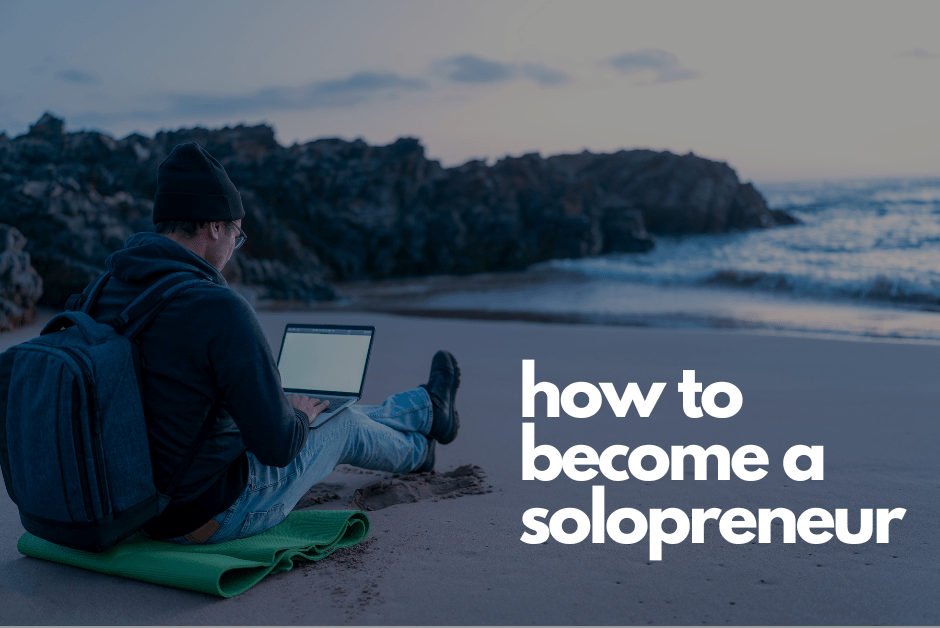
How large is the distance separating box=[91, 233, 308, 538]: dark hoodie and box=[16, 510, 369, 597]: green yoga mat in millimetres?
127

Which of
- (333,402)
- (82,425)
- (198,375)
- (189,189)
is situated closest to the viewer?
(82,425)

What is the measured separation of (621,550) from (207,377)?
5.53 ft

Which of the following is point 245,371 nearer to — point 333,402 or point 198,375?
point 198,375

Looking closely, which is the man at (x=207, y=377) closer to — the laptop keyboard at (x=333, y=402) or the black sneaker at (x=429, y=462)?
the laptop keyboard at (x=333, y=402)

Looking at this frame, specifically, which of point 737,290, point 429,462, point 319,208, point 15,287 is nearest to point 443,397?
point 429,462

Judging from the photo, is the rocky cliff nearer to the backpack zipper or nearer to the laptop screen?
the laptop screen

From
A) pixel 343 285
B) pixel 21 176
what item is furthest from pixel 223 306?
pixel 343 285

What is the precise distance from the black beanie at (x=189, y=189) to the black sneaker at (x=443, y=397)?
4.98 feet

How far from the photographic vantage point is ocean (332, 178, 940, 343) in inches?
367

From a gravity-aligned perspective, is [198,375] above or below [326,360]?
above

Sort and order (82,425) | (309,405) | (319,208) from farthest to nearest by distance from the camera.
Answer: (319,208)
(309,405)
(82,425)

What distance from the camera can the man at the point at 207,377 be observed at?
2.06 metres

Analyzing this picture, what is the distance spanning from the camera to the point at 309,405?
2.55 metres

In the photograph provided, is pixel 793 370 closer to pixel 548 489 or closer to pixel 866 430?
pixel 866 430
